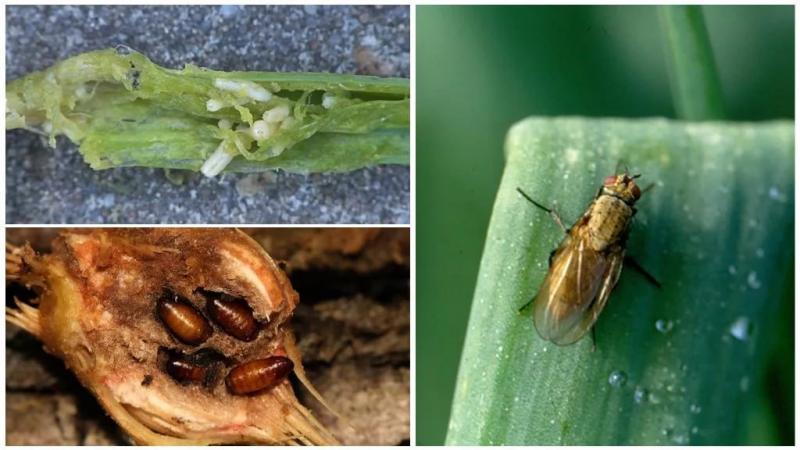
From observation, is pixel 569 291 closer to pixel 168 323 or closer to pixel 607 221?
pixel 607 221

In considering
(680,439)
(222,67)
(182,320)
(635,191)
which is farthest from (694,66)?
(182,320)

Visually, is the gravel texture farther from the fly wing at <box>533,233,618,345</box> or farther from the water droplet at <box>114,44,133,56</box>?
the fly wing at <box>533,233,618,345</box>

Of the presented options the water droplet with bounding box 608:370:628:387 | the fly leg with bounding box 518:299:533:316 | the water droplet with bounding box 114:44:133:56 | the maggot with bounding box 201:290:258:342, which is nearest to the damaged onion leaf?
the water droplet with bounding box 114:44:133:56

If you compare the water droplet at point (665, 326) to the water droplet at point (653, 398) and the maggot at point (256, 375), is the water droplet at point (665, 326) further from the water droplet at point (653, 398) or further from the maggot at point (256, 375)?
the maggot at point (256, 375)

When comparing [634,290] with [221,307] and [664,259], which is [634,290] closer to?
[664,259]

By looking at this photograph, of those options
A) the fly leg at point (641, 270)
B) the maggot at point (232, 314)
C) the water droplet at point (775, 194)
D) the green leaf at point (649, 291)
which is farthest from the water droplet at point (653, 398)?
the maggot at point (232, 314)

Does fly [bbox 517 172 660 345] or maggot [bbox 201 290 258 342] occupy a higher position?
fly [bbox 517 172 660 345]
